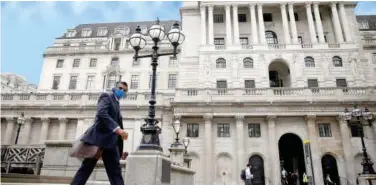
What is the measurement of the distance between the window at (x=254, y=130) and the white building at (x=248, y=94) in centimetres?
10

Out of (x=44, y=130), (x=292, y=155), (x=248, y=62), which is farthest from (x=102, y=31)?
(x=292, y=155)

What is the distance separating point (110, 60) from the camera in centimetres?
4012

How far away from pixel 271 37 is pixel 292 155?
1527cm

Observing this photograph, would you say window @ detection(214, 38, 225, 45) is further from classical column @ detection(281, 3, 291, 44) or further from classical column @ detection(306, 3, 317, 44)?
classical column @ detection(306, 3, 317, 44)

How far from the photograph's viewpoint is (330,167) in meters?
25.4

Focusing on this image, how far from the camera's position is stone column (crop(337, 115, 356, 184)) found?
23.7m

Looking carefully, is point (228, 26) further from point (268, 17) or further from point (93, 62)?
point (93, 62)

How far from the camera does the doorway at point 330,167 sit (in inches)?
990

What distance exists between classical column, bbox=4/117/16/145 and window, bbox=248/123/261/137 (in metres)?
26.2

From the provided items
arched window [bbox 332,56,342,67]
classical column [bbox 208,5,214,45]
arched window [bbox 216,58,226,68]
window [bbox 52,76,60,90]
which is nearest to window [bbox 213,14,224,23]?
classical column [bbox 208,5,214,45]

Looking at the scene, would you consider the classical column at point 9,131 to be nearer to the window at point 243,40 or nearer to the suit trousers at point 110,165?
the window at point 243,40

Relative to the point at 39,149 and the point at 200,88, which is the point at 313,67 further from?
the point at 39,149

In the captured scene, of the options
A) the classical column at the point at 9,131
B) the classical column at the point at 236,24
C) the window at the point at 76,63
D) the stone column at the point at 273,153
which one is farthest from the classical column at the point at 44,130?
the stone column at the point at 273,153

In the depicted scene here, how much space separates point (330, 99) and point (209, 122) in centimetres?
1222
